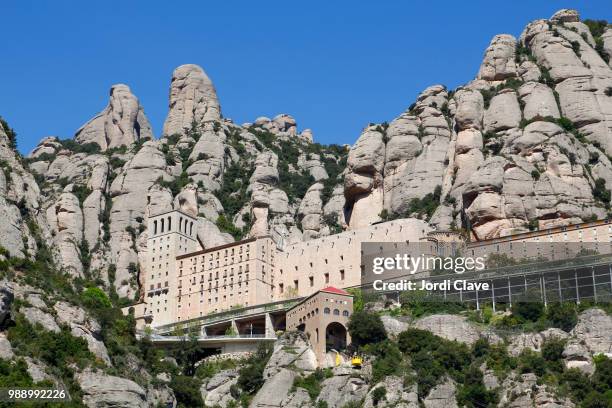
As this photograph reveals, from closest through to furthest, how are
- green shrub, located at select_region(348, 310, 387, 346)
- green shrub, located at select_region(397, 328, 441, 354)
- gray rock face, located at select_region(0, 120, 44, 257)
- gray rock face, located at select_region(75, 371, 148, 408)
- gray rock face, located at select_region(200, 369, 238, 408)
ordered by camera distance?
1. gray rock face, located at select_region(75, 371, 148, 408)
2. gray rock face, located at select_region(0, 120, 44, 257)
3. green shrub, located at select_region(397, 328, 441, 354)
4. gray rock face, located at select_region(200, 369, 238, 408)
5. green shrub, located at select_region(348, 310, 387, 346)

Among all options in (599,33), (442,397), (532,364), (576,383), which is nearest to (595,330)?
(532,364)

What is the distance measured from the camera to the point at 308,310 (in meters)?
95.2

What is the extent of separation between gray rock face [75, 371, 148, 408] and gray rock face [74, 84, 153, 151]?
101087 millimetres

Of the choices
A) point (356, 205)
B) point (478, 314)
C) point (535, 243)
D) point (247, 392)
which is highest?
point (356, 205)

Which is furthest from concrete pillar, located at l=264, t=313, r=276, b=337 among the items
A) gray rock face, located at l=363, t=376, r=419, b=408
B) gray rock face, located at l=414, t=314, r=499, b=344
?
gray rock face, located at l=363, t=376, r=419, b=408

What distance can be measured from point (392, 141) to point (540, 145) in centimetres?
2181

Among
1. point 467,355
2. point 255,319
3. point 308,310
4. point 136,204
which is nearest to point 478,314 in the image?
point 467,355

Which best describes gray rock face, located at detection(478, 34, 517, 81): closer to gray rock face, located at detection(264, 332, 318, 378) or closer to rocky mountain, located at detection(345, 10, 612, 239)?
rocky mountain, located at detection(345, 10, 612, 239)

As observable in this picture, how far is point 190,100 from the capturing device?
16688 centimetres

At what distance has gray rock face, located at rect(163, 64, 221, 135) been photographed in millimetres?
164125

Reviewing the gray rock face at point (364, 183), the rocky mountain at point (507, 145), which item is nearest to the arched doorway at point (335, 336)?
the rocky mountain at point (507, 145)

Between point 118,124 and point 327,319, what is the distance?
282 feet

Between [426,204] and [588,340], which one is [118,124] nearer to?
Result: [426,204]

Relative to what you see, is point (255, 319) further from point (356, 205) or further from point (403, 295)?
point (356, 205)
